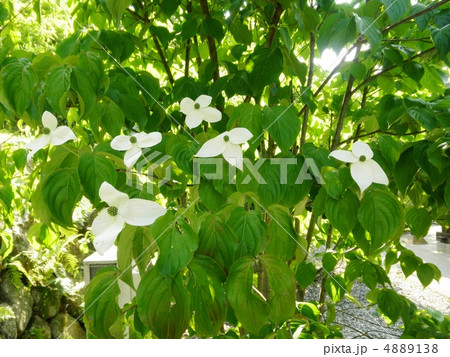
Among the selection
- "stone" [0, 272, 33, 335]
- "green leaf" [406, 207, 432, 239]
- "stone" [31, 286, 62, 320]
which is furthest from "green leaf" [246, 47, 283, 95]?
"stone" [31, 286, 62, 320]

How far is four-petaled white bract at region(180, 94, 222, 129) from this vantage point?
47 centimetres

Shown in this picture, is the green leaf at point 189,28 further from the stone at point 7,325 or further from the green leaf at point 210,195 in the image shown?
the stone at point 7,325

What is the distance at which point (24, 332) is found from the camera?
6.24ft

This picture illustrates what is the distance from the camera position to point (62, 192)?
0.38 meters

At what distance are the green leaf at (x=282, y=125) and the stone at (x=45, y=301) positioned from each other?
2.05m

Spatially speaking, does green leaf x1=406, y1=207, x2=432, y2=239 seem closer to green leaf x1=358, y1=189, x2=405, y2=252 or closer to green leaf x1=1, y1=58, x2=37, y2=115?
green leaf x1=358, y1=189, x2=405, y2=252

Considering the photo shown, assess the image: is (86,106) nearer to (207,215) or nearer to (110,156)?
(110,156)

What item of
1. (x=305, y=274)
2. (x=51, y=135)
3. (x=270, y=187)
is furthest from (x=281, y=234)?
(x=305, y=274)

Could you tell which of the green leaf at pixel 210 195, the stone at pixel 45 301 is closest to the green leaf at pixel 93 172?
the green leaf at pixel 210 195

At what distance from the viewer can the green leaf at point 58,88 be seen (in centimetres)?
42

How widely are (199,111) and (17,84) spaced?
0.68 ft

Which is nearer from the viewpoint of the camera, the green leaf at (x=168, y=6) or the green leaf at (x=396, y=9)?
the green leaf at (x=396, y=9)
